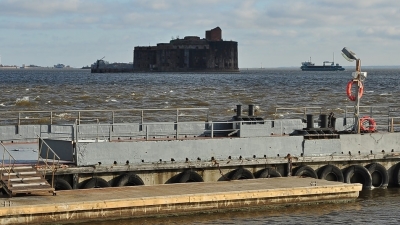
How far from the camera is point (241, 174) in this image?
2412 centimetres

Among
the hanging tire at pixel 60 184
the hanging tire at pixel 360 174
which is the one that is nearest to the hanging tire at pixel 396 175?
the hanging tire at pixel 360 174

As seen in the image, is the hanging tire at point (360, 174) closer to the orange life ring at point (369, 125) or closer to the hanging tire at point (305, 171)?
the hanging tire at point (305, 171)

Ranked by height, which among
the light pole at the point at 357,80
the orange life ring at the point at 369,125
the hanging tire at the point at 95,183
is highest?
the light pole at the point at 357,80

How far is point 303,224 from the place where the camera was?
68.4 feet

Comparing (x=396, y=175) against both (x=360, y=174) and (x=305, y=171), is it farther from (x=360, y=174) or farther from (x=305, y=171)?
(x=305, y=171)

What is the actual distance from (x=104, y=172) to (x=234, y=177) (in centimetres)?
411

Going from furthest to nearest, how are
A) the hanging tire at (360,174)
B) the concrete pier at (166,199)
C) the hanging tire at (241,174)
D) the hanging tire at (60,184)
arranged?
the hanging tire at (360,174), the hanging tire at (241,174), the hanging tire at (60,184), the concrete pier at (166,199)

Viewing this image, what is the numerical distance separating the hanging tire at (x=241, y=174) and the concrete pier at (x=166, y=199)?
0.72 metres

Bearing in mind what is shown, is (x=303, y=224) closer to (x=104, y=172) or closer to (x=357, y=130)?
(x=104, y=172)

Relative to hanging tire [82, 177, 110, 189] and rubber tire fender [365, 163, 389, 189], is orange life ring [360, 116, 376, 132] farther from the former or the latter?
hanging tire [82, 177, 110, 189]

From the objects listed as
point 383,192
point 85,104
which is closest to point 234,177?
point 383,192

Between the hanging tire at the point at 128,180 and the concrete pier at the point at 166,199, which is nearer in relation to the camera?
the concrete pier at the point at 166,199

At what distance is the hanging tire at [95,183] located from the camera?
71.9ft

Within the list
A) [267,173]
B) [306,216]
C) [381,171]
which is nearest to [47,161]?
[267,173]
